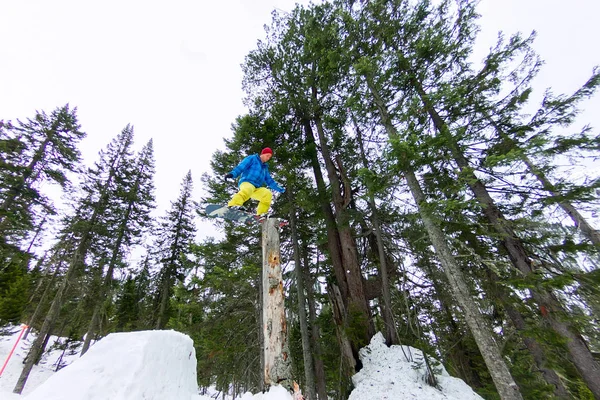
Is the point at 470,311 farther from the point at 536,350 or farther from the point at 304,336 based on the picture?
the point at 536,350

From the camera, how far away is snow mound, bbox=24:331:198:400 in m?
2.91

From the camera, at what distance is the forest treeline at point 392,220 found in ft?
18.7

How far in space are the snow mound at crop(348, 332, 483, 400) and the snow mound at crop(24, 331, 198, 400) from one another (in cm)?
405

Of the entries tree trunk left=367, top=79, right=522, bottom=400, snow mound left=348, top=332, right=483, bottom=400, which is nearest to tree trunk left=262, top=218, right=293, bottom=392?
tree trunk left=367, top=79, right=522, bottom=400

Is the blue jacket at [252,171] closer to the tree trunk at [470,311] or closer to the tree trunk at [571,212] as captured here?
the tree trunk at [470,311]

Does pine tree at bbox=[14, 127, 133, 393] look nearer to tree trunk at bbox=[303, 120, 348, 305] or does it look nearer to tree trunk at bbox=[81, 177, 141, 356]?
tree trunk at bbox=[81, 177, 141, 356]

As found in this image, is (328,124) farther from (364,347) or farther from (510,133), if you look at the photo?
(364,347)

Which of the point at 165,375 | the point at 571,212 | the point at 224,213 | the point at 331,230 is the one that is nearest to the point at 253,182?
the point at 224,213

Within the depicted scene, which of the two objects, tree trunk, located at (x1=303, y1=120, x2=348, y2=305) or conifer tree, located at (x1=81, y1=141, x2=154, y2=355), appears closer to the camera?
tree trunk, located at (x1=303, y1=120, x2=348, y2=305)

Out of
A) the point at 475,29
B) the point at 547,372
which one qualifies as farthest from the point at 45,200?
the point at 547,372

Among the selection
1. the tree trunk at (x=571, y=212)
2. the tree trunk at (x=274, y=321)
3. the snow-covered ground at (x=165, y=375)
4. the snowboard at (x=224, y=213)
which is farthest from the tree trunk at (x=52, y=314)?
the tree trunk at (x=571, y=212)

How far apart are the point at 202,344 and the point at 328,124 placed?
10.1m

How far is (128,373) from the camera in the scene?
10.8 feet

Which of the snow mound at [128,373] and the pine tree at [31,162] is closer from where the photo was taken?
the snow mound at [128,373]
